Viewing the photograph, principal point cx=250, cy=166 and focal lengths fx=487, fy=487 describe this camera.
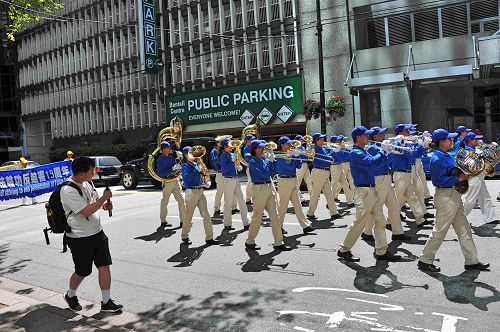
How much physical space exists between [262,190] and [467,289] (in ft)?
11.4

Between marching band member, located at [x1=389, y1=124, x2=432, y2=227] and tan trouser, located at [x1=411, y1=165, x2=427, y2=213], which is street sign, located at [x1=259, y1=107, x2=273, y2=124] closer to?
tan trouser, located at [x1=411, y1=165, x2=427, y2=213]

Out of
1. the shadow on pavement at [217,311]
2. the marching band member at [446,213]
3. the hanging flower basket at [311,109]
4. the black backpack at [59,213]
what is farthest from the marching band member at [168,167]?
the hanging flower basket at [311,109]

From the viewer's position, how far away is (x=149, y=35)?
3316 cm

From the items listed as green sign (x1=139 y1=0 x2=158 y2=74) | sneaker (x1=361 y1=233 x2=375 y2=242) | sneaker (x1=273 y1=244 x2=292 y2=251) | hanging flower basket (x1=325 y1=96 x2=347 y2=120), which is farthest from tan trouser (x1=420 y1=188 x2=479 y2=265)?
green sign (x1=139 y1=0 x2=158 y2=74)

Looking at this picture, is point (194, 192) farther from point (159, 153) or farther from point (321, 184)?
point (321, 184)

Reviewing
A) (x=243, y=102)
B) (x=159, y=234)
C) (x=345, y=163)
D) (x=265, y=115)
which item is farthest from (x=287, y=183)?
(x=243, y=102)

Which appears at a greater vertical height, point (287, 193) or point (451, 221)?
point (287, 193)

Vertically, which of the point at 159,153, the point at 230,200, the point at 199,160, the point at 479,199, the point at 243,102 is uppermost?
the point at 243,102

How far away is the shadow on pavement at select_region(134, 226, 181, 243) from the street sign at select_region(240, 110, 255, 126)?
19.7m

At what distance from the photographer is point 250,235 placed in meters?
8.25

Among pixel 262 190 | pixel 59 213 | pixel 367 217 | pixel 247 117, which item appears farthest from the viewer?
pixel 247 117

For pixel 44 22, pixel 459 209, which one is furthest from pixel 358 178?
pixel 44 22

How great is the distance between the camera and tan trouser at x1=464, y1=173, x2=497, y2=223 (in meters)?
8.80

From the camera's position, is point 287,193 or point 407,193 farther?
point 407,193
